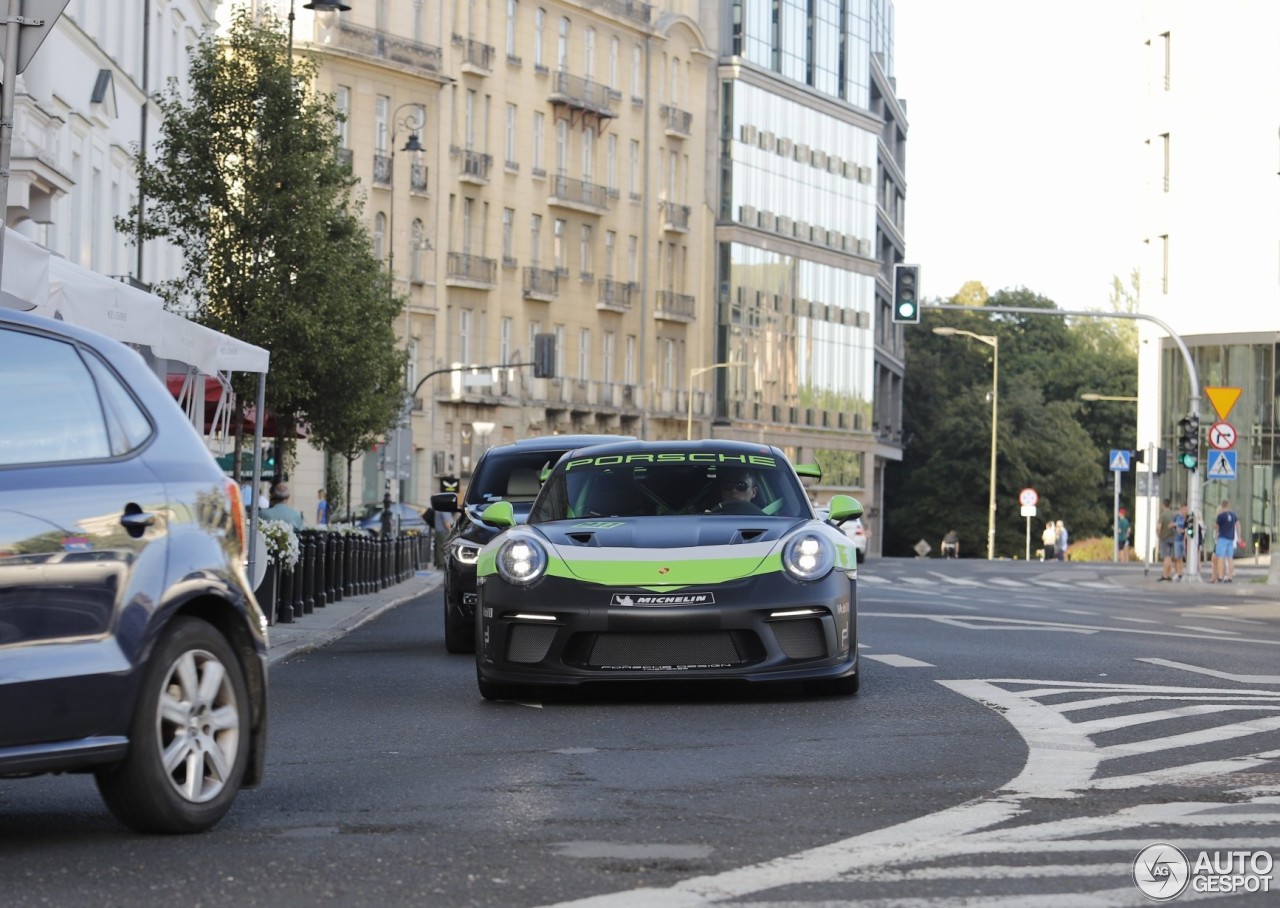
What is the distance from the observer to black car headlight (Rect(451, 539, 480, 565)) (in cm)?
1856

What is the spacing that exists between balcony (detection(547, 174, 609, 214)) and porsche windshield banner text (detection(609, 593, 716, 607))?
250 ft

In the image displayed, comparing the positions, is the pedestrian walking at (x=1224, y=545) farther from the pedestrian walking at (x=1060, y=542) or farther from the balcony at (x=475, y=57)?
the balcony at (x=475, y=57)

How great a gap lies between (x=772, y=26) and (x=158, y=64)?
57708mm

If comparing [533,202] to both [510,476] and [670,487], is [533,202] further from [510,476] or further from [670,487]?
[670,487]

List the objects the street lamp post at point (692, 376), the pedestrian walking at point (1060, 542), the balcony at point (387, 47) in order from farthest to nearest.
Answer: the street lamp post at point (692, 376) → the pedestrian walking at point (1060, 542) → the balcony at point (387, 47)

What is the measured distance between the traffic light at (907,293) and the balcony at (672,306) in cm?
5022

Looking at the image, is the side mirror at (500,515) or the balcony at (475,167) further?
the balcony at (475,167)

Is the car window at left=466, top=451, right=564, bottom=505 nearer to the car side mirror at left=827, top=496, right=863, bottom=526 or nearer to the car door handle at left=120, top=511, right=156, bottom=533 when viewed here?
the car side mirror at left=827, top=496, right=863, bottom=526

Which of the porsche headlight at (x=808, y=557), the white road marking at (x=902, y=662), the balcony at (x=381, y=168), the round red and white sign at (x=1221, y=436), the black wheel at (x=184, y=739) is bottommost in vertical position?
the white road marking at (x=902, y=662)

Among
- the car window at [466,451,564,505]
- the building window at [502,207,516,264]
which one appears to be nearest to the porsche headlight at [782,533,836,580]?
the car window at [466,451,564,505]

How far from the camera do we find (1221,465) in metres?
43.7

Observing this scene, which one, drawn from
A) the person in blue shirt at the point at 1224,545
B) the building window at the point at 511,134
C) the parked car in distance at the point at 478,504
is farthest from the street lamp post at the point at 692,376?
the parked car in distance at the point at 478,504

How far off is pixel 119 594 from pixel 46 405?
64 cm

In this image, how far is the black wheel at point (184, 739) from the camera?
25.5ft
